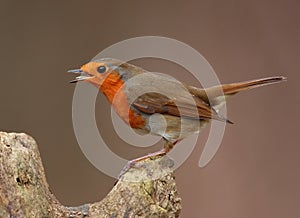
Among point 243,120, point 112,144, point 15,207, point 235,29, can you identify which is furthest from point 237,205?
point 15,207

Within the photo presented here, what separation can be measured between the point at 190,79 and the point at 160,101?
772 millimetres

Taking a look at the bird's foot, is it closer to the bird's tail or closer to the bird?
the bird

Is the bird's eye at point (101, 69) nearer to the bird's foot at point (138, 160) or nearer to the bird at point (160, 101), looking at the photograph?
the bird at point (160, 101)

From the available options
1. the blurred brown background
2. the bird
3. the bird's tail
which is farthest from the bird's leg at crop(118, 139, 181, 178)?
the blurred brown background

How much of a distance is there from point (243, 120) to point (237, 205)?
0.30m

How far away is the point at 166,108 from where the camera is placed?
124 centimetres

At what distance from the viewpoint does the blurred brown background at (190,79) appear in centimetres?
201

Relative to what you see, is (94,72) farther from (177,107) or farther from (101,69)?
(177,107)

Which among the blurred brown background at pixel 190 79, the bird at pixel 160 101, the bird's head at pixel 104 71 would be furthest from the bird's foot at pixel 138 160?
the blurred brown background at pixel 190 79

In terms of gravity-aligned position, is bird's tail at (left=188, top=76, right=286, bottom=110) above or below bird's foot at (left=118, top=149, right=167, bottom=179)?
above

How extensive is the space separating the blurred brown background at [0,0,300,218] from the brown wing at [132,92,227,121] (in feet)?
2.49

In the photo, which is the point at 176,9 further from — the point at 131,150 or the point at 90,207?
the point at 90,207

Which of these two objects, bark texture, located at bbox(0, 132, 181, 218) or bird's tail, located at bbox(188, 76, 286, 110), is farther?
bird's tail, located at bbox(188, 76, 286, 110)

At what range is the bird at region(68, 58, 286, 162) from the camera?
1.18m
